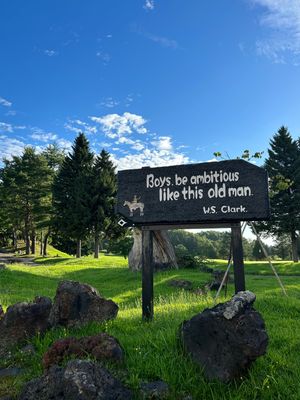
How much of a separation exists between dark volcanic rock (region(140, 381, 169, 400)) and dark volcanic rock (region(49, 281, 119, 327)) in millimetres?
2485

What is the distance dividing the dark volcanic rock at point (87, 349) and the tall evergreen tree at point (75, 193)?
35.8m

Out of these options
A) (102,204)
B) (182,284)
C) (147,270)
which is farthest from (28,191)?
(147,270)

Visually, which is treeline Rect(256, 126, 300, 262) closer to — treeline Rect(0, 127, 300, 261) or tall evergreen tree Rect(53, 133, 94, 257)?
treeline Rect(0, 127, 300, 261)

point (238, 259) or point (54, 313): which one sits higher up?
point (238, 259)

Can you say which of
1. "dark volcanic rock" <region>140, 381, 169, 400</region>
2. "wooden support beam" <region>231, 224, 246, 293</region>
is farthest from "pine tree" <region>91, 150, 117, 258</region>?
"dark volcanic rock" <region>140, 381, 169, 400</region>

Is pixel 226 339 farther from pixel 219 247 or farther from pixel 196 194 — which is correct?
pixel 219 247

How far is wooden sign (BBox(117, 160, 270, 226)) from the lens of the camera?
7664mm

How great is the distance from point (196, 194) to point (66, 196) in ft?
128

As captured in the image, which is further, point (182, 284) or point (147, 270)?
point (182, 284)

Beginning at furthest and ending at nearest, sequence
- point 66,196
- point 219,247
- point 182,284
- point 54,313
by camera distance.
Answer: point 219,247, point 66,196, point 182,284, point 54,313

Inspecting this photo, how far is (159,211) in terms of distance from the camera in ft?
26.8

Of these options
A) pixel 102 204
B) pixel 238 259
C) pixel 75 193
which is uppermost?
pixel 75 193

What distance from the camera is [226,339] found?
15.3ft

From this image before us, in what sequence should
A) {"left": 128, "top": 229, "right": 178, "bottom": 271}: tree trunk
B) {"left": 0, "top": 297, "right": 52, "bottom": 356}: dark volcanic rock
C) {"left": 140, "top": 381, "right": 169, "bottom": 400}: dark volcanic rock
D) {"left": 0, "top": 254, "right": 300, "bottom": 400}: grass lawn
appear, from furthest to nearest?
{"left": 128, "top": 229, "right": 178, "bottom": 271}: tree trunk → {"left": 0, "top": 297, "right": 52, "bottom": 356}: dark volcanic rock → {"left": 0, "top": 254, "right": 300, "bottom": 400}: grass lawn → {"left": 140, "top": 381, "right": 169, "bottom": 400}: dark volcanic rock
